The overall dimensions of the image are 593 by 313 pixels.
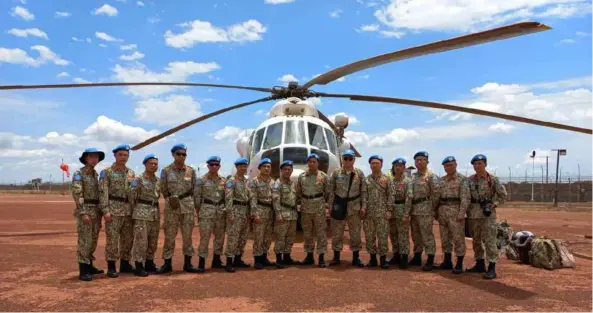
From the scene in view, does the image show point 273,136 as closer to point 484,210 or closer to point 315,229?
point 315,229

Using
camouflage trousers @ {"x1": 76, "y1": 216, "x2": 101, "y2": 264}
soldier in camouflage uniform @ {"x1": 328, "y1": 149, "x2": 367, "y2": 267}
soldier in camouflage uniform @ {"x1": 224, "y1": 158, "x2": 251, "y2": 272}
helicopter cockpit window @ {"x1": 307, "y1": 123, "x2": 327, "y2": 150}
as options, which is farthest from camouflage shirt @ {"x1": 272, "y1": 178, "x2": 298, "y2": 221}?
camouflage trousers @ {"x1": 76, "y1": 216, "x2": 101, "y2": 264}

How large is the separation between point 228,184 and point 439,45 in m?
3.73

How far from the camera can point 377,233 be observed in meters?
6.70

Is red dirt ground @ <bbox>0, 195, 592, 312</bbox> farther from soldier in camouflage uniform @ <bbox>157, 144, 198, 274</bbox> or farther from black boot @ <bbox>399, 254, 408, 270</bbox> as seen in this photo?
soldier in camouflage uniform @ <bbox>157, 144, 198, 274</bbox>

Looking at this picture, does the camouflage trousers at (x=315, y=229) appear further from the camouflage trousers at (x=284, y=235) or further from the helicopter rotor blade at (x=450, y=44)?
the helicopter rotor blade at (x=450, y=44)

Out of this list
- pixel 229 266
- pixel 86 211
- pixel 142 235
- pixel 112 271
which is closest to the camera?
pixel 86 211

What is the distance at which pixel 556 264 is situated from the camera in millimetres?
6758

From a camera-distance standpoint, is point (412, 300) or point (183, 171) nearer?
point (412, 300)

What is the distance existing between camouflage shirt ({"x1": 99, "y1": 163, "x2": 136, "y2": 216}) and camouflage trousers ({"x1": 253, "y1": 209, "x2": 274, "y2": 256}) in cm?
185

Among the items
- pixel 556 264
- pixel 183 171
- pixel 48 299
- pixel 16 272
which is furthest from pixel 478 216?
pixel 16 272

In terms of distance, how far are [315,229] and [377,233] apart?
0.98m

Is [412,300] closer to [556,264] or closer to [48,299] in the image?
[556,264]

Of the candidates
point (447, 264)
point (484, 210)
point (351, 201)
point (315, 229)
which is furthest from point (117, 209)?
point (484, 210)

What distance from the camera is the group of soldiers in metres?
5.87
